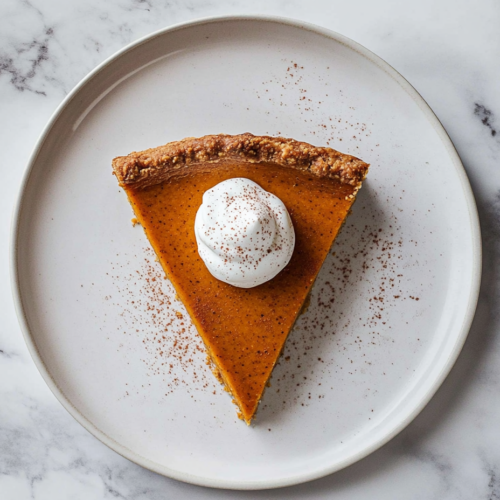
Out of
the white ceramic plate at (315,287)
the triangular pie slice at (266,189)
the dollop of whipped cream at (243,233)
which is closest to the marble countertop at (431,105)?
the white ceramic plate at (315,287)

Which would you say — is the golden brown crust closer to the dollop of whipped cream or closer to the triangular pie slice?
the triangular pie slice

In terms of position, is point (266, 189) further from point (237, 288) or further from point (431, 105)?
point (431, 105)

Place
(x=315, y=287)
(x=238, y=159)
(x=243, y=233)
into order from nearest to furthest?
(x=243, y=233) → (x=238, y=159) → (x=315, y=287)

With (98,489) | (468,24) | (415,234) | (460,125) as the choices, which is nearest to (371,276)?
(415,234)

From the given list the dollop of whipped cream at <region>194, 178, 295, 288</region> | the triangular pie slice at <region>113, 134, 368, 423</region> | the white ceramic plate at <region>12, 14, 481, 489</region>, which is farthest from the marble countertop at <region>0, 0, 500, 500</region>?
the dollop of whipped cream at <region>194, 178, 295, 288</region>

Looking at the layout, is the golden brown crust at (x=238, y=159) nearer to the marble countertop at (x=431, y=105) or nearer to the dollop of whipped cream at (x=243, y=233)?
the dollop of whipped cream at (x=243, y=233)

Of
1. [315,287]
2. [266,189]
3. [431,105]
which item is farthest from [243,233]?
[431,105]
